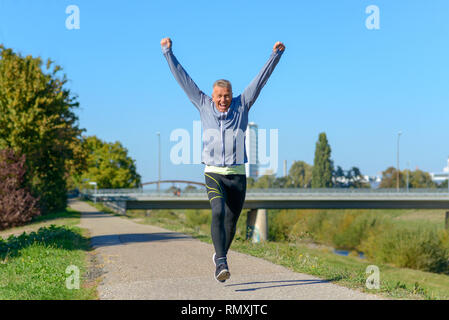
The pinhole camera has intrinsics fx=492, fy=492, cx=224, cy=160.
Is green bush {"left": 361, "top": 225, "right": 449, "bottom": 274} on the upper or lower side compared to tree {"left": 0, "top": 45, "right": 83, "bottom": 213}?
lower

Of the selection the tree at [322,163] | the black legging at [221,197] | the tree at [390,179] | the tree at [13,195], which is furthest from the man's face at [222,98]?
the tree at [390,179]

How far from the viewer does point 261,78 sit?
19.5 feet

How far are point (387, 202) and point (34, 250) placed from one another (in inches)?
1714

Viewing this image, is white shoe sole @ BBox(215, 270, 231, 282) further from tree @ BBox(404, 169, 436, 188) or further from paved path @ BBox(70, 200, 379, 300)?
tree @ BBox(404, 169, 436, 188)

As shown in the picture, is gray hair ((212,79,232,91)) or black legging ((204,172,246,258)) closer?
black legging ((204,172,246,258))

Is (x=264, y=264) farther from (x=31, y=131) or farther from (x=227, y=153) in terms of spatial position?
(x=31, y=131)

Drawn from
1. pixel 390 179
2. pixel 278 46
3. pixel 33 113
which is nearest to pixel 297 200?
A: pixel 33 113

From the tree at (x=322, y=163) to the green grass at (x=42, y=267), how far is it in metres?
64.5

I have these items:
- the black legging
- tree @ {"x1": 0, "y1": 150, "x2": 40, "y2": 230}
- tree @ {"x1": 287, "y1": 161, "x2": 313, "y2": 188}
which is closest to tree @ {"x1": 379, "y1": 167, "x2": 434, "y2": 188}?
tree @ {"x1": 287, "y1": 161, "x2": 313, "y2": 188}

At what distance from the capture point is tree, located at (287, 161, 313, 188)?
11884 cm

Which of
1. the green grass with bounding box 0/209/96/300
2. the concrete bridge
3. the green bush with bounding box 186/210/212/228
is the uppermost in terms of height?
the green grass with bounding box 0/209/96/300

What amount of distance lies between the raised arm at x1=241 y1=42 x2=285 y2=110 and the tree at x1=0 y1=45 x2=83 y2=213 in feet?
72.7

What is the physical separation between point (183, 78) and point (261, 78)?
94 centimetres
